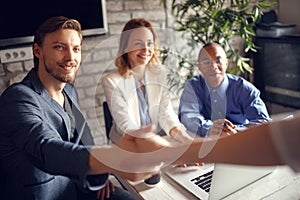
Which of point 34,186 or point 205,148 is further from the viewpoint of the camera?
point 34,186

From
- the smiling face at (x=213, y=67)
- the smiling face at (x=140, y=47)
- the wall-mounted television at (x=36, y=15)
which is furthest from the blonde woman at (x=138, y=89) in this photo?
the wall-mounted television at (x=36, y=15)

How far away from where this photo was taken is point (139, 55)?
1902mm

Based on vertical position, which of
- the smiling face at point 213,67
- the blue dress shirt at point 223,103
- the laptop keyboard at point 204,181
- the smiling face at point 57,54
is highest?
the smiling face at point 57,54

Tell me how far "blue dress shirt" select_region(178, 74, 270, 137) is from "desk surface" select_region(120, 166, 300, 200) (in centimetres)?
54

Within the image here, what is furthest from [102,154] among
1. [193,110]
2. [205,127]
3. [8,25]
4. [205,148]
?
[8,25]

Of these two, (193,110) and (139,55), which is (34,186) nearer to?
(193,110)

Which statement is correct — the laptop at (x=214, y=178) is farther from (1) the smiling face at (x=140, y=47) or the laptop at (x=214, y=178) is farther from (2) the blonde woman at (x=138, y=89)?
(1) the smiling face at (x=140, y=47)

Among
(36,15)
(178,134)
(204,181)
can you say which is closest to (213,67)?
(178,134)

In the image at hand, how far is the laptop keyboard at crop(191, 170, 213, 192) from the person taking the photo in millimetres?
1021

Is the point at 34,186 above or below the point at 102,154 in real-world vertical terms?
below

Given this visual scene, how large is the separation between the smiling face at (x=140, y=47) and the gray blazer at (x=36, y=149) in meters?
0.71

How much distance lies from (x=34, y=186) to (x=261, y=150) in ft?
2.73

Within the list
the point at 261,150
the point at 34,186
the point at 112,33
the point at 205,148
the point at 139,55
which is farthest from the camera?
the point at 112,33

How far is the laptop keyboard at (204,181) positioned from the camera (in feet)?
3.35
